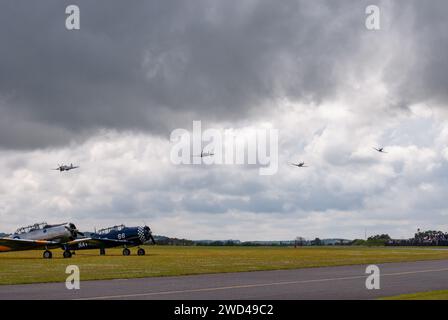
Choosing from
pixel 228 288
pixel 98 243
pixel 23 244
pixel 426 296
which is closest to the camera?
pixel 426 296

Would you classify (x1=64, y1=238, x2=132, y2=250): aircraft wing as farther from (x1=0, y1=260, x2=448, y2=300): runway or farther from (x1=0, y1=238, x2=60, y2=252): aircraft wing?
(x1=0, y1=260, x2=448, y2=300): runway

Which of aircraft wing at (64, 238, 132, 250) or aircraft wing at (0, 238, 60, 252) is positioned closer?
aircraft wing at (0, 238, 60, 252)

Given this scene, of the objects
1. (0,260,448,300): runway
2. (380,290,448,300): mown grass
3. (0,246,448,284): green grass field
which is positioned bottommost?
(0,246,448,284): green grass field

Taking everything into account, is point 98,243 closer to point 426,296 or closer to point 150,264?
point 150,264

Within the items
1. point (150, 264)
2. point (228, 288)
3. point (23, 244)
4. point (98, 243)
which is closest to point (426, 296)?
point (228, 288)

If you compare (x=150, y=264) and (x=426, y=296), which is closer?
(x=426, y=296)

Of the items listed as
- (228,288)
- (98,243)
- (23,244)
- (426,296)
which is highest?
(426,296)

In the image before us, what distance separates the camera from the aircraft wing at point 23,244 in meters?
60.7

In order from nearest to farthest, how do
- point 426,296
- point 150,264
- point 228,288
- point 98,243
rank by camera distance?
1. point 426,296
2. point 228,288
3. point 150,264
4. point 98,243

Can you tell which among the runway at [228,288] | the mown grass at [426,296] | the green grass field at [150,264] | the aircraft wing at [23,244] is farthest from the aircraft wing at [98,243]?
the mown grass at [426,296]

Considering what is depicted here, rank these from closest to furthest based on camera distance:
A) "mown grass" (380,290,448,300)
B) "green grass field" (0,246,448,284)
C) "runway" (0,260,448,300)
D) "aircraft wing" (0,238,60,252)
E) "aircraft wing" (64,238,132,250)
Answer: "mown grass" (380,290,448,300)
"runway" (0,260,448,300)
"green grass field" (0,246,448,284)
"aircraft wing" (0,238,60,252)
"aircraft wing" (64,238,132,250)

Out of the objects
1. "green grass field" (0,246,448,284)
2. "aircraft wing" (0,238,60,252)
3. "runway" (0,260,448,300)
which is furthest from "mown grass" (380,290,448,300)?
"aircraft wing" (0,238,60,252)

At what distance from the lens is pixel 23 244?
61.1 metres

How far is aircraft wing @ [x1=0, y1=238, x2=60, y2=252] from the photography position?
60656 millimetres
